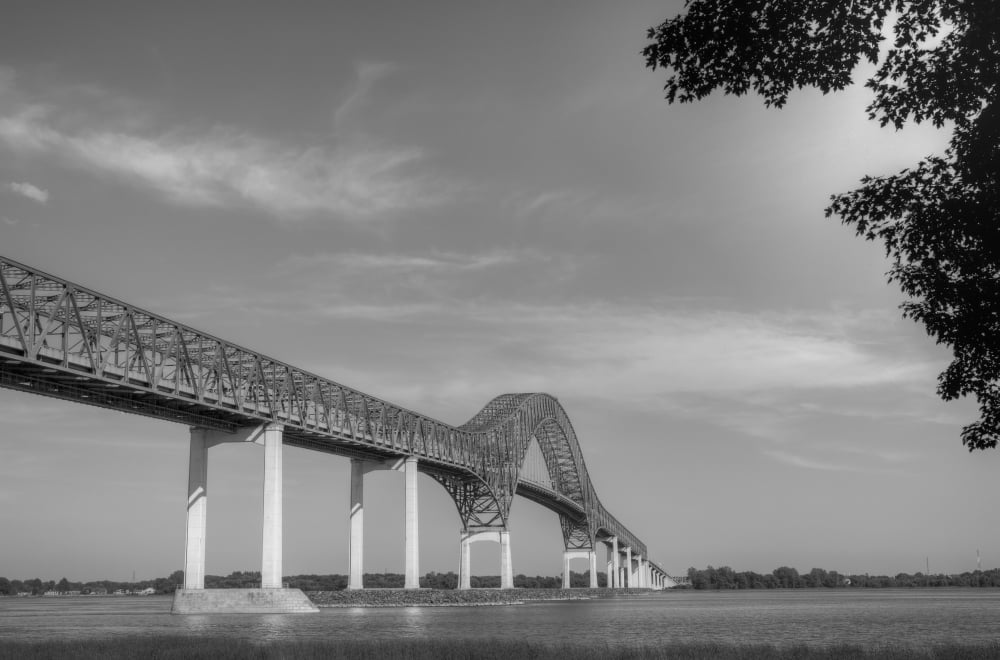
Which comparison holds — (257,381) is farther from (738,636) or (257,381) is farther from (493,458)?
(493,458)

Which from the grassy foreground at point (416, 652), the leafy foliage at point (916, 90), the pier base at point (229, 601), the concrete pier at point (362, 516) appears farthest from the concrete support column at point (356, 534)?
the leafy foliage at point (916, 90)

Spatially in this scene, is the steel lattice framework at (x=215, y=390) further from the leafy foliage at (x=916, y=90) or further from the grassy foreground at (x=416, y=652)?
the leafy foliage at (x=916, y=90)

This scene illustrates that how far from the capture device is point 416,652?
34.5 meters

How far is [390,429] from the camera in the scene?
104 meters

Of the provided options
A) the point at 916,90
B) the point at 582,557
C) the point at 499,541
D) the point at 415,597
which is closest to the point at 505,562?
the point at 499,541

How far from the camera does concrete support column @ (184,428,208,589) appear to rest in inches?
2717

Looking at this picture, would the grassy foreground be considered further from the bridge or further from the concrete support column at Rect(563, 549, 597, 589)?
the concrete support column at Rect(563, 549, 597, 589)

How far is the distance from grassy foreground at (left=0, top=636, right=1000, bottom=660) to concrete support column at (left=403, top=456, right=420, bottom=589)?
6363 centimetres

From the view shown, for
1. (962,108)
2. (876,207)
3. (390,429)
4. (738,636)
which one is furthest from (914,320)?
(390,429)

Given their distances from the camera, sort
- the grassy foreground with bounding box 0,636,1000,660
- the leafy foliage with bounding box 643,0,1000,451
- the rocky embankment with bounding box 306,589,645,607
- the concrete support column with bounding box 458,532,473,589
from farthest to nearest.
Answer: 1. the concrete support column with bounding box 458,532,473,589
2. the rocky embankment with bounding box 306,589,645,607
3. the grassy foreground with bounding box 0,636,1000,660
4. the leafy foliage with bounding box 643,0,1000,451

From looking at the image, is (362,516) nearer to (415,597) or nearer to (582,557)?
(415,597)

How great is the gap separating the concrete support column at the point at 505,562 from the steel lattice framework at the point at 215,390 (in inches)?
101

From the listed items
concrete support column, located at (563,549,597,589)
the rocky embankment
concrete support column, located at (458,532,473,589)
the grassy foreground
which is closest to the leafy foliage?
the grassy foreground

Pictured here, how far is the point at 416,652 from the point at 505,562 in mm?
105709
